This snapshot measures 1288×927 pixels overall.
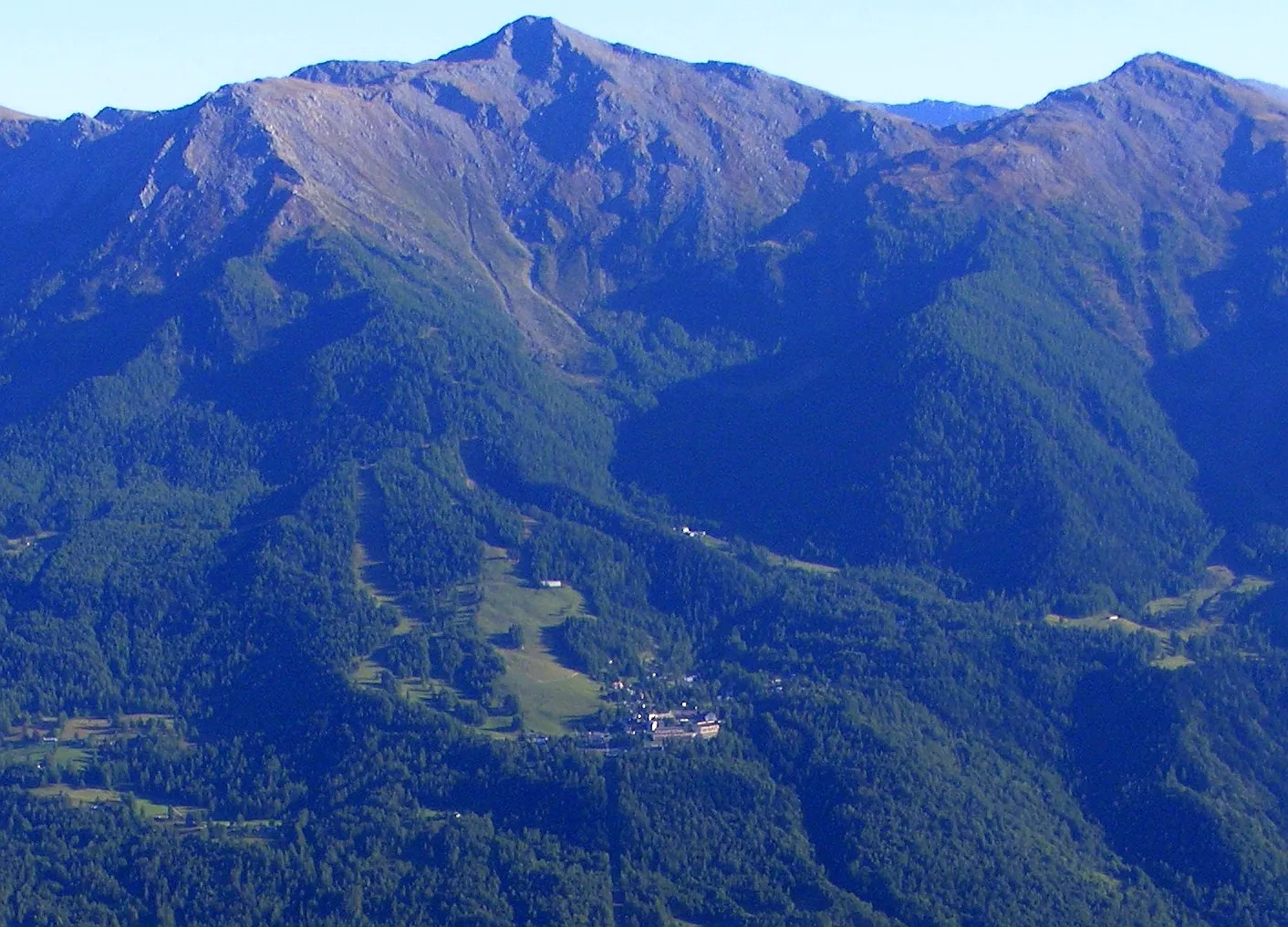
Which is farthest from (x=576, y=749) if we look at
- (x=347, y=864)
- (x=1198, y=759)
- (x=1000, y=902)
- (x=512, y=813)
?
(x=1198, y=759)

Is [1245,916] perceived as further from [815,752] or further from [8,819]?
[8,819]

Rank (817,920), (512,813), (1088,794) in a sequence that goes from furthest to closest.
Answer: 1. (1088,794)
2. (512,813)
3. (817,920)

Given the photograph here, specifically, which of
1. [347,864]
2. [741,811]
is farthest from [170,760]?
[741,811]

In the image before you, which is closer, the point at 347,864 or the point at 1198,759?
the point at 347,864

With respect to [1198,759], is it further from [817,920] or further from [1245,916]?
[817,920]

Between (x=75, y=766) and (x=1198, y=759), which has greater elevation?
(x=1198, y=759)

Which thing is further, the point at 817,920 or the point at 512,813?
the point at 512,813

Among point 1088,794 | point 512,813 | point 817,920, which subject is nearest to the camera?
point 817,920

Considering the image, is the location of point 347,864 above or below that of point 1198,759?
below

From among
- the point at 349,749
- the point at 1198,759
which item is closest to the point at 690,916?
the point at 349,749
